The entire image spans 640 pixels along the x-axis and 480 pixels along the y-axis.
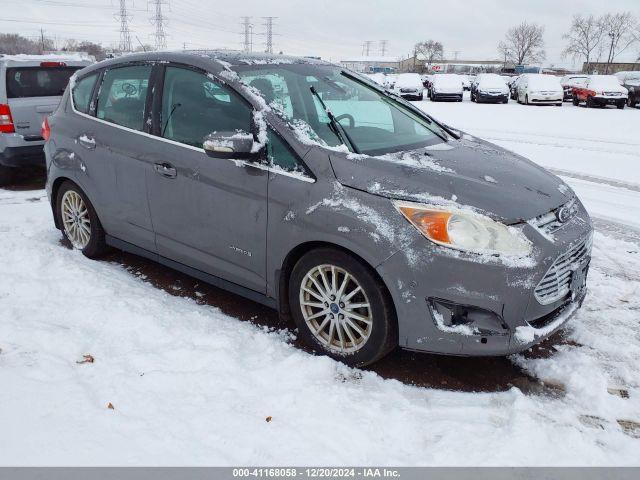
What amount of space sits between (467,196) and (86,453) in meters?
2.28

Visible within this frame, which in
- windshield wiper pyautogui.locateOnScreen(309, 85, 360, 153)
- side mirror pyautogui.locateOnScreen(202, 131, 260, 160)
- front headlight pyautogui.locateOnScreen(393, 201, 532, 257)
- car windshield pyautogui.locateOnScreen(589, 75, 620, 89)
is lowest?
front headlight pyautogui.locateOnScreen(393, 201, 532, 257)

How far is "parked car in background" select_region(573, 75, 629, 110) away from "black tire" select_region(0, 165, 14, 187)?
2367 cm

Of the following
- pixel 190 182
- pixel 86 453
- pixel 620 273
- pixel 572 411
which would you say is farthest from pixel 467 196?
pixel 620 273

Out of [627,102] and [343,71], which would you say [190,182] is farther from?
[627,102]

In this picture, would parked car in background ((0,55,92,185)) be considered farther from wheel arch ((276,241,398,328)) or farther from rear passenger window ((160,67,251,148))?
wheel arch ((276,241,398,328))

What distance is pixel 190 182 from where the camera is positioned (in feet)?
12.0

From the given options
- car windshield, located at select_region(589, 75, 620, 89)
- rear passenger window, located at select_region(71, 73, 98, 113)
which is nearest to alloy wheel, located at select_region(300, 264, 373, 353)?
rear passenger window, located at select_region(71, 73, 98, 113)

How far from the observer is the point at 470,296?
277cm

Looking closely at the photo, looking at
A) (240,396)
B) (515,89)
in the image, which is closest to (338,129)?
(240,396)

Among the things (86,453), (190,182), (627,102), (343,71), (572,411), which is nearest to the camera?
(86,453)

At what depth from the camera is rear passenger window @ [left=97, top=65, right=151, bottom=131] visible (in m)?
4.08

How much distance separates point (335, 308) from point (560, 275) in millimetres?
1284

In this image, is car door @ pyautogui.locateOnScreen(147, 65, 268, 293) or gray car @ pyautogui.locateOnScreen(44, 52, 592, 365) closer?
gray car @ pyautogui.locateOnScreen(44, 52, 592, 365)

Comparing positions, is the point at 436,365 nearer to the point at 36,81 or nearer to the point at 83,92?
the point at 83,92
